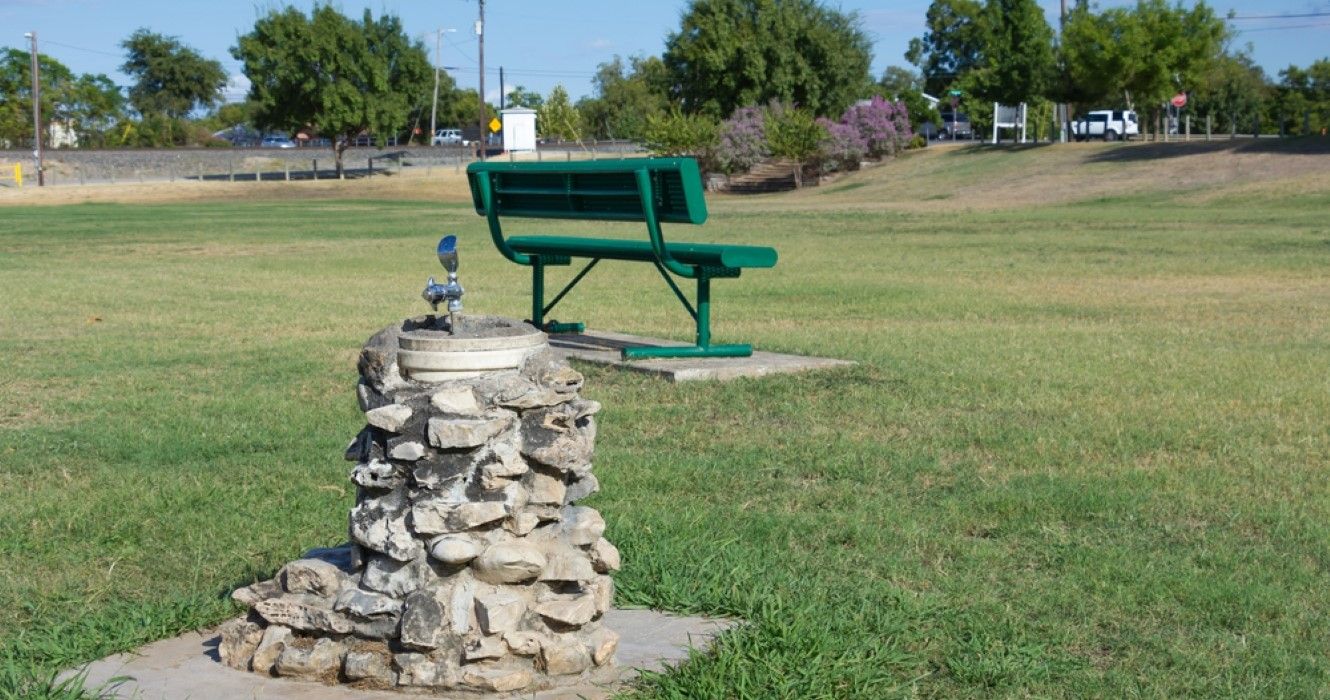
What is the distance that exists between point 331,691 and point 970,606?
1.87 metres

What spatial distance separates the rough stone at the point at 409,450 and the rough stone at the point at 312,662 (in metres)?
0.51

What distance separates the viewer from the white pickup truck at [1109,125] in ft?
221

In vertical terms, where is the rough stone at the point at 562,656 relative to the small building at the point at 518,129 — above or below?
below

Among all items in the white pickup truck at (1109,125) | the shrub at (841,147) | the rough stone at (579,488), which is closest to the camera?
the rough stone at (579,488)

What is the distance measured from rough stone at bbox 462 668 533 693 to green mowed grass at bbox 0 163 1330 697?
0.32 m

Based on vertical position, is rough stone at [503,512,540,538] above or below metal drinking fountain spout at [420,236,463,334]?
below

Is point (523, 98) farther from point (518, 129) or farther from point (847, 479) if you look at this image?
point (847, 479)

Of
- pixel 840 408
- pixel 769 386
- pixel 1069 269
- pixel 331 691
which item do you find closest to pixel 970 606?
pixel 331 691

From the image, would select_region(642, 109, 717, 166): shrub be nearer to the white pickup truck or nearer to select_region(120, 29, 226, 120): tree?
the white pickup truck

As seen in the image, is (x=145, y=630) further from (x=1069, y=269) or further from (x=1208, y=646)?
(x=1069, y=269)

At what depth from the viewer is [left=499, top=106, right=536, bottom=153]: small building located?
244 ft

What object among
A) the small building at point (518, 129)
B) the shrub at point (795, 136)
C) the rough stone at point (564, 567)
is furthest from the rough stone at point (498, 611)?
the small building at point (518, 129)

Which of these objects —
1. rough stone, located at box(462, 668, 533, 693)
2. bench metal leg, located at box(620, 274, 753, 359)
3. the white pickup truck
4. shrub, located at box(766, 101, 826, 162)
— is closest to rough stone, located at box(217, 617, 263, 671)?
rough stone, located at box(462, 668, 533, 693)

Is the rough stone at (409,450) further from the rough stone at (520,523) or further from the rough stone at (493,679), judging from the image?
the rough stone at (493,679)
